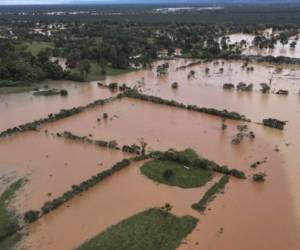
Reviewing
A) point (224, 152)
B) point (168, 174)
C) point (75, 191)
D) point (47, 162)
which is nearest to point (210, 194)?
point (168, 174)

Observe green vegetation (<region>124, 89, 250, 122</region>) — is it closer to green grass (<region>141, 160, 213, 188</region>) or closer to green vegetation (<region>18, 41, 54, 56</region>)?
green grass (<region>141, 160, 213, 188</region>)

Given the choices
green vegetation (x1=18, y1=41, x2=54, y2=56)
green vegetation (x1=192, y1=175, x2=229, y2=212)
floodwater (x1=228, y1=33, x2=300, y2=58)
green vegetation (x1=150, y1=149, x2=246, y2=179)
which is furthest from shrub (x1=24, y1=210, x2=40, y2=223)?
floodwater (x1=228, y1=33, x2=300, y2=58)

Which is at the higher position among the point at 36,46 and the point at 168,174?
the point at 36,46

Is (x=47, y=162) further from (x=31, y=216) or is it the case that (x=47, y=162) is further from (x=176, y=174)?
(x=176, y=174)

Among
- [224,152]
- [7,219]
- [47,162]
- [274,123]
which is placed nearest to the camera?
[7,219]

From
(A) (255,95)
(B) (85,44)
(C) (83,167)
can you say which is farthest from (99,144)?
(B) (85,44)

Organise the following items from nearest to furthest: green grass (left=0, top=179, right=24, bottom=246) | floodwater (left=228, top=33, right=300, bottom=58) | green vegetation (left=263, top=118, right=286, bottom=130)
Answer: green grass (left=0, top=179, right=24, bottom=246) → green vegetation (left=263, top=118, right=286, bottom=130) → floodwater (left=228, top=33, right=300, bottom=58)
